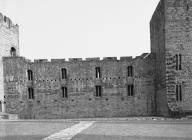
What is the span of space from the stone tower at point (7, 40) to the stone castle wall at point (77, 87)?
0.78 meters

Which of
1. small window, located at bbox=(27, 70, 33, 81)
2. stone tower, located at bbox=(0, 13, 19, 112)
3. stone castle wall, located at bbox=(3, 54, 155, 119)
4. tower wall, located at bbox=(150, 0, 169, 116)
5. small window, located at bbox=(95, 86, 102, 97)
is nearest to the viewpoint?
tower wall, located at bbox=(150, 0, 169, 116)

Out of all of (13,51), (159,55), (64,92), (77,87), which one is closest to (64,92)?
(64,92)

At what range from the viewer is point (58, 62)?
25984 mm

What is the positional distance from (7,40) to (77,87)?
379 inches

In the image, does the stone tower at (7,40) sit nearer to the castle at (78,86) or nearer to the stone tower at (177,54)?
the castle at (78,86)

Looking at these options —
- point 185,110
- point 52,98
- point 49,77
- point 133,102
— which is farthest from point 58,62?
point 185,110

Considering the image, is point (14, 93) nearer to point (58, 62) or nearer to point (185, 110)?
point (58, 62)

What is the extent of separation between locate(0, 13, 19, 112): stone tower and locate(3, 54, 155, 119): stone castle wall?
78cm

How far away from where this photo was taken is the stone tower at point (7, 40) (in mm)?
25141

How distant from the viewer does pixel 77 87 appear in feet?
84.7

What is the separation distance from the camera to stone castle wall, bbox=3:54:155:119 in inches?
1008

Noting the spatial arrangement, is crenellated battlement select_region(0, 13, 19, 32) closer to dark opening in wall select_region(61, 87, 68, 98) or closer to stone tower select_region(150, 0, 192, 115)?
dark opening in wall select_region(61, 87, 68, 98)

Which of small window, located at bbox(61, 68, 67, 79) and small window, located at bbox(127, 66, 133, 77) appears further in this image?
small window, located at bbox(61, 68, 67, 79)

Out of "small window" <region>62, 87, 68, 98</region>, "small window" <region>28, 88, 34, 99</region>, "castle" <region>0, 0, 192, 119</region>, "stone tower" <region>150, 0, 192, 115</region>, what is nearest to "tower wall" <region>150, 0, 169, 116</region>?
"castle" <region>0, 0, 192, 119</region>
